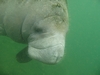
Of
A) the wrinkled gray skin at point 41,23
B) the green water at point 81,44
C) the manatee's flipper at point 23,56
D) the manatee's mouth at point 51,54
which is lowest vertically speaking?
the green water at point 81,44

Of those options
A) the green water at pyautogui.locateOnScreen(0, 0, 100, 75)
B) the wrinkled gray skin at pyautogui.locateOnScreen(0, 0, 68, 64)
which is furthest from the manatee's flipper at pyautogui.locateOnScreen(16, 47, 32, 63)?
the green water at pyautogui.locateOnScreen(0, 0, 100, 75)

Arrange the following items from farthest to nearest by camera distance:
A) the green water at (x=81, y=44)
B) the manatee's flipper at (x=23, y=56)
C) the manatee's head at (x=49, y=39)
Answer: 1. the green water at (x=81, y=44)
2. the manatee's flipper at (x=23, y=56)
3. the manatee's head at (x=49, y=39)

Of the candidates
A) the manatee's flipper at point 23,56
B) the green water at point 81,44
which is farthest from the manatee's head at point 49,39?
the green water at point 81,44

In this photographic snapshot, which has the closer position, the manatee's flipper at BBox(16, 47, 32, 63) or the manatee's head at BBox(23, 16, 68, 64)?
the manatee's head at BBox(23, 16, 68, 64)

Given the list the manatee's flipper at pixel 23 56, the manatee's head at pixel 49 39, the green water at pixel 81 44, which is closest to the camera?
the manatee's head at pixel 49 39

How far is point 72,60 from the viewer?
5.76m

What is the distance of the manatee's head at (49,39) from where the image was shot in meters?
1.69

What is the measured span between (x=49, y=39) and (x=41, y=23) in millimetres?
144

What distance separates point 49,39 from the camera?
5.59 ft

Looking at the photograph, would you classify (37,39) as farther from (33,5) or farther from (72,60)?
(72,60)

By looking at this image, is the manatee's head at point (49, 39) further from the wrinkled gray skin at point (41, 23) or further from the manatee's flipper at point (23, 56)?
the manatee's flipper at point (23, 56)

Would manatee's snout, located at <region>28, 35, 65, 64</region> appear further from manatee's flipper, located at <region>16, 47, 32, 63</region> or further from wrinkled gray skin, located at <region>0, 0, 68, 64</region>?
manatee's flipper, located at <region>16, 47, 32, 63</region>

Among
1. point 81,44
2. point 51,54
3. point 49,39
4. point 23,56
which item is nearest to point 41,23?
point 49,39

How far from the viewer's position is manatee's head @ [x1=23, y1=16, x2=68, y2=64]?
1689 millimetres
